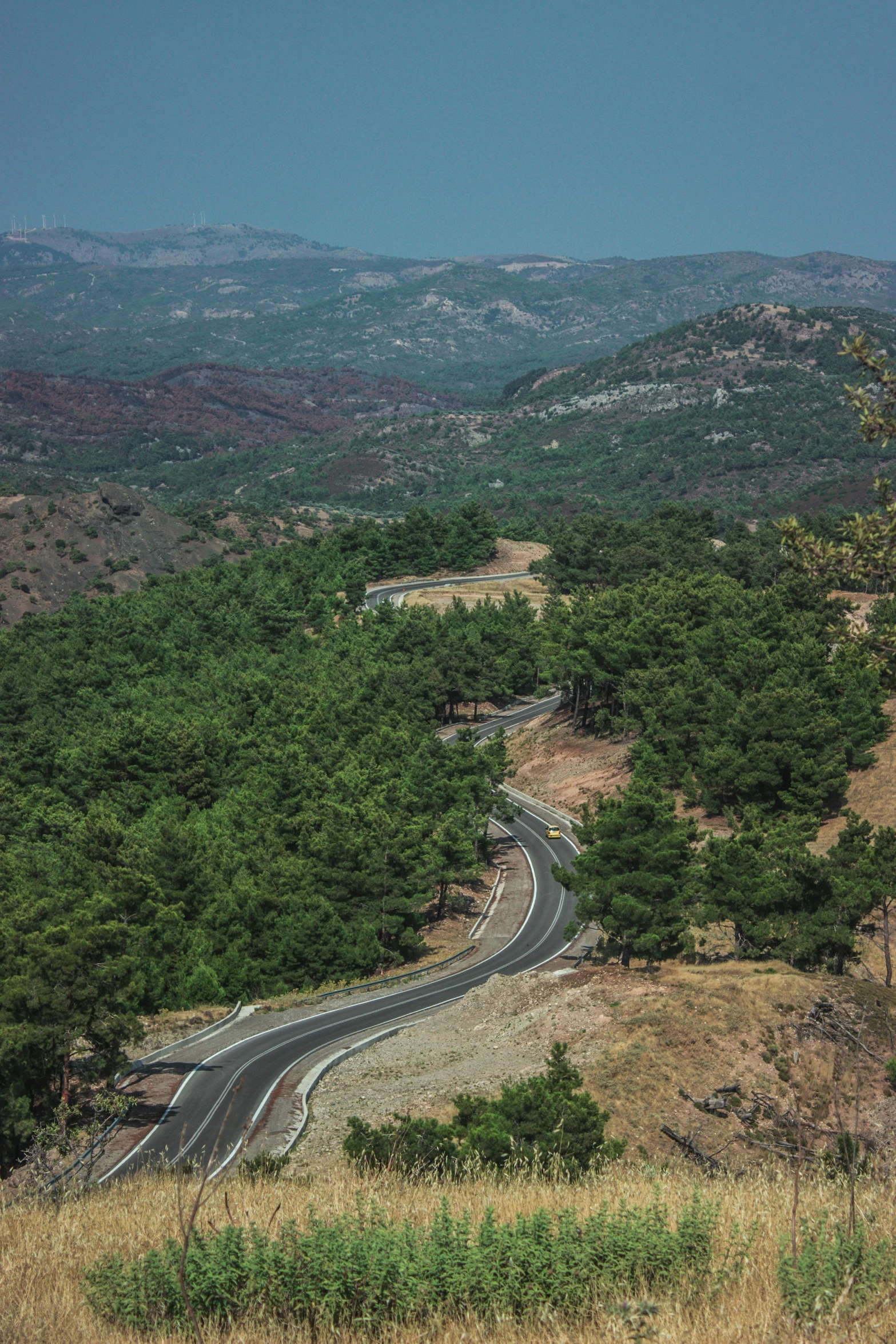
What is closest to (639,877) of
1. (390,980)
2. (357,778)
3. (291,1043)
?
(390,980)

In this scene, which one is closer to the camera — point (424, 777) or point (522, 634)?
point (424, 777)

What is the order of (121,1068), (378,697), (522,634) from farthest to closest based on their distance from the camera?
(522,634) < (378,697) < (121,1068)

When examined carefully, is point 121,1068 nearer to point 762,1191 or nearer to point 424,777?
point 762,1191

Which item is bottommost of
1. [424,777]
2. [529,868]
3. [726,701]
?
[529,868]

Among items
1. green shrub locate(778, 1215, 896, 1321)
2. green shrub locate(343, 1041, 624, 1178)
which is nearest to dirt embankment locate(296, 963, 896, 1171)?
green shrub locate(343, 1041, 624, 1178)

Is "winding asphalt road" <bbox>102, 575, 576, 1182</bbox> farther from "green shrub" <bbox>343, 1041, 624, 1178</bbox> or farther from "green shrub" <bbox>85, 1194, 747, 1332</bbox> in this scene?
"green shrub" <bbox>343, 1041, 624, 1178</bbox>

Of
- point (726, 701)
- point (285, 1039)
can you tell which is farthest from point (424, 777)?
point (285, 1039)

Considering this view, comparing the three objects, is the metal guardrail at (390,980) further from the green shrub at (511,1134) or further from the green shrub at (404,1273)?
the green shrub at (404,1273)
